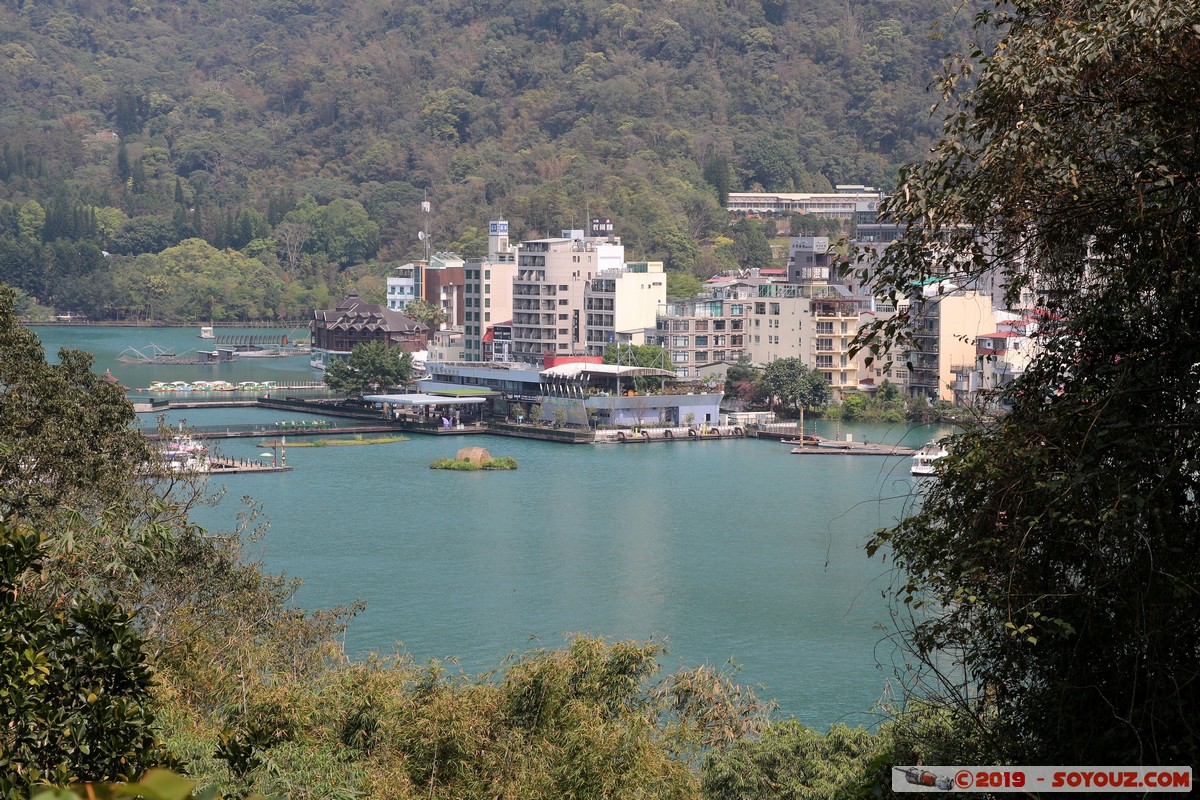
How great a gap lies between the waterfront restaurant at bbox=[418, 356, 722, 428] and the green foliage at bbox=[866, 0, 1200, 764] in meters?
16.7

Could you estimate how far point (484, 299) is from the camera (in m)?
24.4

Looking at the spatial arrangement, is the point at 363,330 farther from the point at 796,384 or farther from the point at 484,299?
the point at 796,384

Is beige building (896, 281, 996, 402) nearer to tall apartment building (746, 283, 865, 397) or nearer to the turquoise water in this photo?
tall apartment building (746, 283, 865, 397)

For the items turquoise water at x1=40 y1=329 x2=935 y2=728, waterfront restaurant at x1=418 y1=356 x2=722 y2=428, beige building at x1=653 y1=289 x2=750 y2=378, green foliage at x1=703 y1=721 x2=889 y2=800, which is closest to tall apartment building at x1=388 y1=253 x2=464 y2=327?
beige building at x1=653 y1=289 x2=750 y2=378

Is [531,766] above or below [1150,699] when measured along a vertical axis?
below

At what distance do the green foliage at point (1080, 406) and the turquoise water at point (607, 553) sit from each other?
2.64m

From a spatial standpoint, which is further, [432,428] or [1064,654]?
[432,428]

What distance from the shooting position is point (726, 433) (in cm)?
1933

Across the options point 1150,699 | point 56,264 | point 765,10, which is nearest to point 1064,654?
point 1150,699

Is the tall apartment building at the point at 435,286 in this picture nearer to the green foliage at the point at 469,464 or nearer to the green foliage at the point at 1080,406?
the green foliage at the point at 469,464

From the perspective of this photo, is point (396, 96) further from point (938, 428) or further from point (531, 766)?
point (531, 766)

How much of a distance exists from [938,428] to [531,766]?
1546cm

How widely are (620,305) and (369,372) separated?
12.9ft

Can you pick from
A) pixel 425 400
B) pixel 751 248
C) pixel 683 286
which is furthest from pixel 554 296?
pixel 751 248
